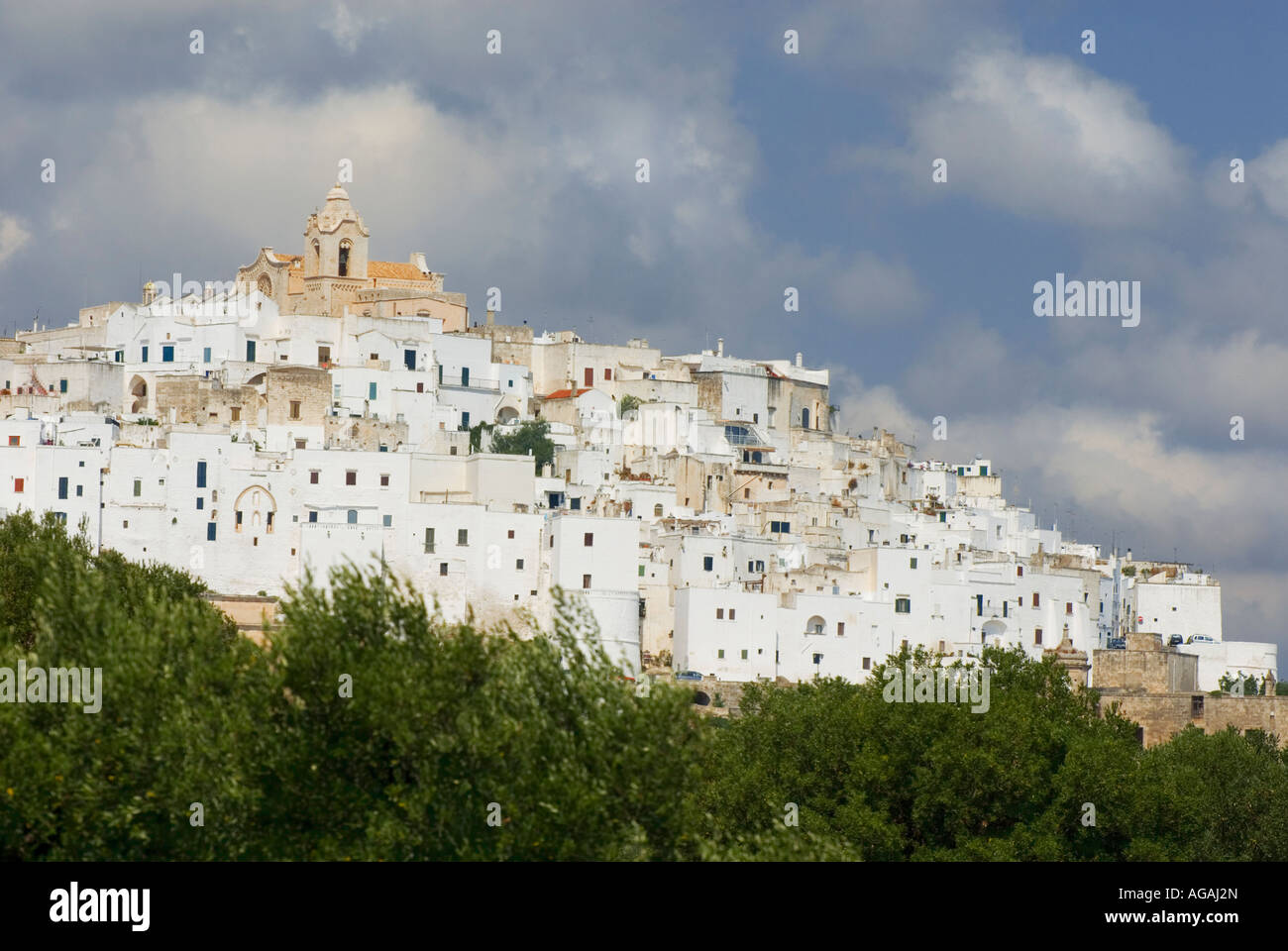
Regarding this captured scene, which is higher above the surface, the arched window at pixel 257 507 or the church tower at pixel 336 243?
the church tower at pixel 336 243

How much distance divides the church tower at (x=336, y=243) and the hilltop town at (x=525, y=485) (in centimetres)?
12

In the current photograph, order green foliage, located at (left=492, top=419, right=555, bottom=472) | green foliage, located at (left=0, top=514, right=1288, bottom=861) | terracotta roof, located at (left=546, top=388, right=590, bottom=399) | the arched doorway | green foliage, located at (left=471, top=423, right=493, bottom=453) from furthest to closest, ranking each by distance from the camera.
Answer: terracotta roof, located at (left=546, top=388, right=590, bottom=399)
the arched doorway
green foliage, located at (left=492, top=419, right=555, bottom=472)
green foliage, located at (left=471, top=423, right=493, bottom=453)
green foliage, located at (left=0, top=514, right=1288, bottom=861)

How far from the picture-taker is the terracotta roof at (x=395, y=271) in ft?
298

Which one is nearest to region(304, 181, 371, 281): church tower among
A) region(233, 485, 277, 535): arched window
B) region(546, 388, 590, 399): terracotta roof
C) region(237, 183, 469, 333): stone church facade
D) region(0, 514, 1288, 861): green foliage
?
region(237, 183, 469, 333): stone church facade

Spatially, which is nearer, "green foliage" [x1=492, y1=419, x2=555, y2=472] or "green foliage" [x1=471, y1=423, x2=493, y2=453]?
"green foliage" [x1=471, y1=423, x2=493, y2=453]

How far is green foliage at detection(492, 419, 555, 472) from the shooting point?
77125 millimetres

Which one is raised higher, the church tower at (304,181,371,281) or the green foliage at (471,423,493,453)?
the church tower at (304,181,371,281)

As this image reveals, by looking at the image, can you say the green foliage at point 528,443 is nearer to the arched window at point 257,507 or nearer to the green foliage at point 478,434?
the green foliage at point 478,434

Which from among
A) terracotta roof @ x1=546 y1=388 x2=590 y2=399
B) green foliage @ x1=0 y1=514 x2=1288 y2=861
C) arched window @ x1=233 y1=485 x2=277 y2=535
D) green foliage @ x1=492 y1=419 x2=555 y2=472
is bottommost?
green foliage @ x1=0 y1=514 x2=1288 y2=861

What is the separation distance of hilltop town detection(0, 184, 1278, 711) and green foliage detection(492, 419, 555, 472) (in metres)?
0.26

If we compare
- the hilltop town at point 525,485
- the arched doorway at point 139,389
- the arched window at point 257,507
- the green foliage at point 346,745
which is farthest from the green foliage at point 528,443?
the green foliage at point 346,745

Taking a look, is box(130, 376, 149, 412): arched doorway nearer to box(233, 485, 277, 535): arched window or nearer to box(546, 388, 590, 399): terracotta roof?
box(233, 485, 277, 535): arched window

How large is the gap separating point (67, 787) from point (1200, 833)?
94.8ft
